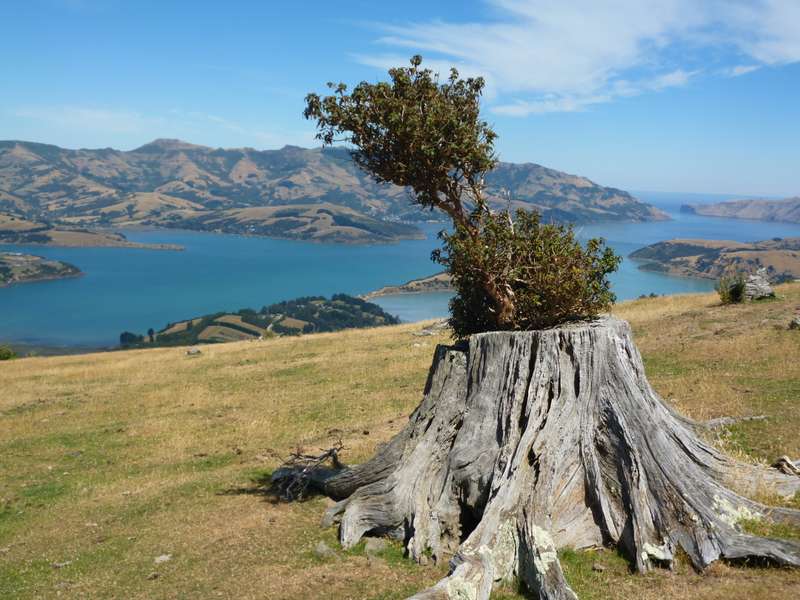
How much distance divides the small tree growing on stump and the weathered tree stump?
0.03 meters

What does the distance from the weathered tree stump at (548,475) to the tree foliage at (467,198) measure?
1251mm

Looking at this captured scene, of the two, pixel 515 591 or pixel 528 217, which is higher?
pixel 528 217

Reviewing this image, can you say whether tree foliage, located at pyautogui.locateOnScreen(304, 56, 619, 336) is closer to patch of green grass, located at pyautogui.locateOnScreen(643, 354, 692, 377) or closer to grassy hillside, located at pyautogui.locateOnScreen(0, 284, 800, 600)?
grassy hillside, located at pyautogui.locateOnScreen(0, 284, 800, 600)

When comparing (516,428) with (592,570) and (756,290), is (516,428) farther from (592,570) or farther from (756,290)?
(756,290)

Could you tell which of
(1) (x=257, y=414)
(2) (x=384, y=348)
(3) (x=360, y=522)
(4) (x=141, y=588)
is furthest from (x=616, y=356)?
(2) (x=384, y=348)

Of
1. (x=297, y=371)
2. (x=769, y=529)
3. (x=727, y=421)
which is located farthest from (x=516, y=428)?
(x=297, y=371)

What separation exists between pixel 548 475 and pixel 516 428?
1.29 m

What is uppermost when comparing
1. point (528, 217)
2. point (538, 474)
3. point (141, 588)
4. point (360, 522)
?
point (528, 217)

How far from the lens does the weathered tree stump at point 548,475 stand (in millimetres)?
11070

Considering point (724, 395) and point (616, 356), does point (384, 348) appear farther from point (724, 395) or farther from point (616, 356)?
point (616, 356)

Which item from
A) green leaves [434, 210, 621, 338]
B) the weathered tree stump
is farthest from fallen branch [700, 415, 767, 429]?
green leaves [434, 210, 621, 338]

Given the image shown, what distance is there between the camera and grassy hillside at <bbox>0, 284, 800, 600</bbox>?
39.7 feet

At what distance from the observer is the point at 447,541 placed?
13.2 metres

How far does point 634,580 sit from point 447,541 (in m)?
3.95
